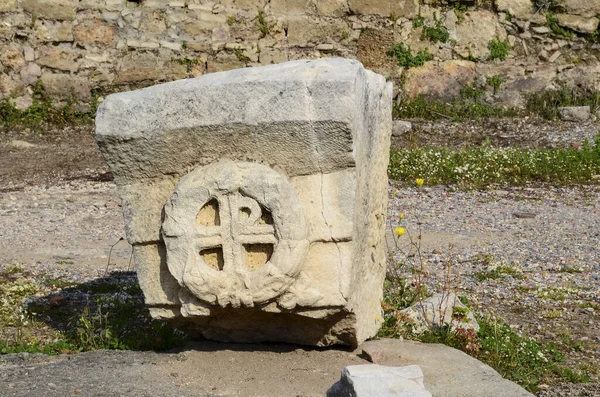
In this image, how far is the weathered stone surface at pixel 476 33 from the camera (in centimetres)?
1071

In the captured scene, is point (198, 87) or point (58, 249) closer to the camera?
point (198, 87)

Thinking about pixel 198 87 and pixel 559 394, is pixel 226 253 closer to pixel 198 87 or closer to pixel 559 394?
pixel 198 87

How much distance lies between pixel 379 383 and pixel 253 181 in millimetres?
996

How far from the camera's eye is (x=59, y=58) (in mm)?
10086

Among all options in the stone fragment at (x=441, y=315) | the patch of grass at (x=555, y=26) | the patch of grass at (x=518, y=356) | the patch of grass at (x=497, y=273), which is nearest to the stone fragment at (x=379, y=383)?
the patch of grass at (x=518, y=356)

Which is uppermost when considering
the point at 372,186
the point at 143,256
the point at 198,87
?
the point at 198,87

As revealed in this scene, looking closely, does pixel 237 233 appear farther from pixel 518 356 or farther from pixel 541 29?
pixel 541 29

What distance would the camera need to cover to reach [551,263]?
6000mm

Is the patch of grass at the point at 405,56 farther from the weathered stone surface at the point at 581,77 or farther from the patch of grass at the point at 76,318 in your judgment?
the patch of grass at the point at 76,318

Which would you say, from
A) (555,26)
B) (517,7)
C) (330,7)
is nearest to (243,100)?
(330,7)

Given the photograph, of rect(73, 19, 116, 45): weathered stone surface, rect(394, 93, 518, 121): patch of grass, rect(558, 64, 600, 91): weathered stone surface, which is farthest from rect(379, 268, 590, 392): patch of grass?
rect(558, 64, 600, 91): weathered stone surface

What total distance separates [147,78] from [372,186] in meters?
6.43

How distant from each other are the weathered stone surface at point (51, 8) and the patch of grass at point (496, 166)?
12.7 feet

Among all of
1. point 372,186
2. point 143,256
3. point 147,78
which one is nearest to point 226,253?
point 143,256
